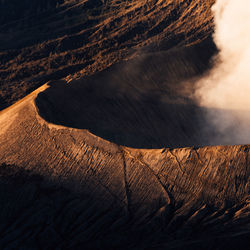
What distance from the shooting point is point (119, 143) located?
3184 cm

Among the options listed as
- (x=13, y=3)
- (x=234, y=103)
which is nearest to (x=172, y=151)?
(x=234, y=103)

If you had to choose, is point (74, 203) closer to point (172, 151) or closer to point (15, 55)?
point (172, 151)

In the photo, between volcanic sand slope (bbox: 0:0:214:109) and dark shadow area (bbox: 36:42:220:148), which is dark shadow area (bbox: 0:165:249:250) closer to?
dark shadow area (bbox: 36:42:220:148)

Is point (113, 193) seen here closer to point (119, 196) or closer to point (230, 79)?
point (119, 196)

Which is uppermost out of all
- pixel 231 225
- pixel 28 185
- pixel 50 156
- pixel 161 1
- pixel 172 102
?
pixel 161 1

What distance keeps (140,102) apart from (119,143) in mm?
7200

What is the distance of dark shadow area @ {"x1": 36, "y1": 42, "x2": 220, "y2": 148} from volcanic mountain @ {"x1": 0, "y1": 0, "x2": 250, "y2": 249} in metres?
0.12

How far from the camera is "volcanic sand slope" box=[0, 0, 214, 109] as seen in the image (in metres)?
45.2

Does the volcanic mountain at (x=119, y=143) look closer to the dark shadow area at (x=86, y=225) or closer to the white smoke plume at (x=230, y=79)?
the dark shadow area at (x=86, y=225)

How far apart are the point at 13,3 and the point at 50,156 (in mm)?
37409

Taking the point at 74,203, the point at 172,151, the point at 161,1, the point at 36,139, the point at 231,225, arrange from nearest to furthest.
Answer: the point at 231,225, the point at 74,203, the point at 172,151, the point at 36,139, the point at 161,1

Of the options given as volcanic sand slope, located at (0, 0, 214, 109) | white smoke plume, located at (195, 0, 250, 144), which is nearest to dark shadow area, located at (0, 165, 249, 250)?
white smoke plume, located at (195, 0, 250, 144)

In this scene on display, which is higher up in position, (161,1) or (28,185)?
(161,1)

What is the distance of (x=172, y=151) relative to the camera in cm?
2667
